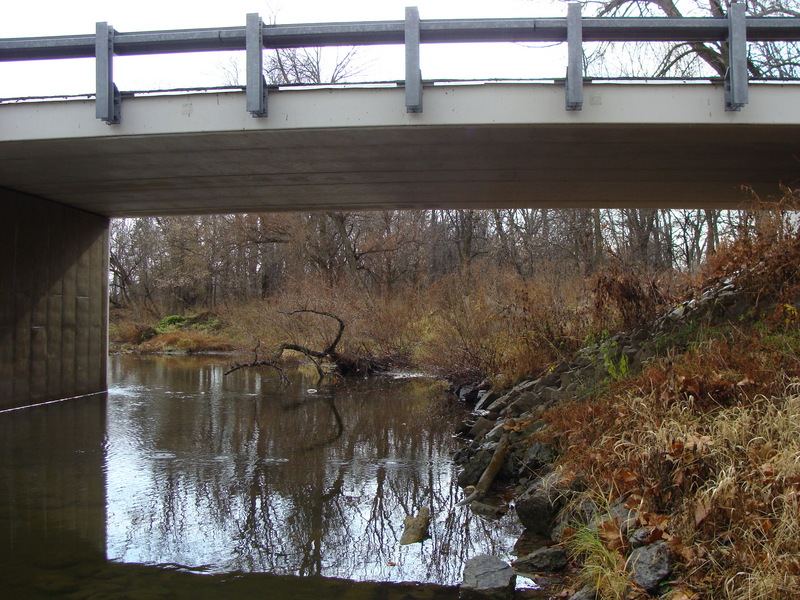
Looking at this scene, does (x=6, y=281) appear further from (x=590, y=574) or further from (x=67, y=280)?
(x=590, y=574)

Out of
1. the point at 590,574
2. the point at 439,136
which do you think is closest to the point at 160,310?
the point at 439,136

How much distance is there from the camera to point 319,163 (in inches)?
367

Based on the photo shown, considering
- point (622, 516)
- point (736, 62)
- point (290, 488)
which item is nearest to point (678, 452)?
point (622, 516)

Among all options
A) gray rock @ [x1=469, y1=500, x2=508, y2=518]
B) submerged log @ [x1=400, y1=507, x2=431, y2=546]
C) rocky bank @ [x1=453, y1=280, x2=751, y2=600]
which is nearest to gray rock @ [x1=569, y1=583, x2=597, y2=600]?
rocky bank @ [x1=453, y1=280, x2=751, y2=600]

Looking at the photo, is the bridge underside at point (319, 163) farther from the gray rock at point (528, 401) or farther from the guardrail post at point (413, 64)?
the gray rock at point (528, 401)

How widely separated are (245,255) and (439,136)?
86.1ft

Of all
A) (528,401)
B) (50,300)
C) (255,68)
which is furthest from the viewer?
(50,300)

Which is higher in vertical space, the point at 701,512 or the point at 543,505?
the point at 701,512

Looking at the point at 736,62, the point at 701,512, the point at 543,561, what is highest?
the point at 736,62

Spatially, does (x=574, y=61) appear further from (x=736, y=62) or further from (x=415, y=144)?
(x=415, y=144)

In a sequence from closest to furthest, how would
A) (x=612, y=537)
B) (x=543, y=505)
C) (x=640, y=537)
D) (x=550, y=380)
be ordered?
(x=640, y=537) → (x=612, y=537) → (x=543, y=505) → (x=550, y=380)

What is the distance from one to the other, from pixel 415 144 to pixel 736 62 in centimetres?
384

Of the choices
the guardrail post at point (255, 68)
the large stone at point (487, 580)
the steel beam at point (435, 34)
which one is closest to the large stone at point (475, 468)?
the large stone at point (487, 580)

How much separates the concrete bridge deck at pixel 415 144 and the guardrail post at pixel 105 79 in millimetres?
160
